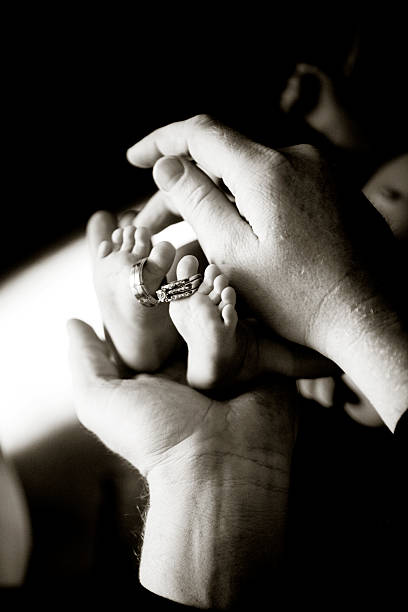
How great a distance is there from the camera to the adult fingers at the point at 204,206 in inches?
23.8

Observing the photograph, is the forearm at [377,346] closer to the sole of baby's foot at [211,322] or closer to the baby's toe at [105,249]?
the sole of baby's foot at [211,322]

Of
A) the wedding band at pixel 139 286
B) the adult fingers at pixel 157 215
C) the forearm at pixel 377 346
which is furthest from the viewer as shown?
the adult fingers at pixel 157 215

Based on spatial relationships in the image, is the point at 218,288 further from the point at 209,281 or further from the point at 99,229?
the point at 99,229

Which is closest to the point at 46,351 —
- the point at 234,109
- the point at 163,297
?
the point at 163,297

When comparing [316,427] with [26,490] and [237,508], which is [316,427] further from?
[26,490]

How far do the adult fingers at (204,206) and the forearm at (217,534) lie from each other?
0.27 meters

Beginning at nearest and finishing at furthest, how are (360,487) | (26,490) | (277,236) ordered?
1. (277,236)
2. (360,487)
3. (26,490)

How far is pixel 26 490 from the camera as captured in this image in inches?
43.1

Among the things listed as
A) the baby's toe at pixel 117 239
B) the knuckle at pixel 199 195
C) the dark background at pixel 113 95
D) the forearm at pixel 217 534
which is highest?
the dark background at pixel 113 95

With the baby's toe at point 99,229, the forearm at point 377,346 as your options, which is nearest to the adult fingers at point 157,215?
the baby's toe at point 99,229

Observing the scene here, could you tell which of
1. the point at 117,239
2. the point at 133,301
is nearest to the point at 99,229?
the point at 117,239

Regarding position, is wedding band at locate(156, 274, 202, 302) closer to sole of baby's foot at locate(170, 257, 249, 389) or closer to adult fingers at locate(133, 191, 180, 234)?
sole of baby's foot at locate(170, 257, 249, 389)

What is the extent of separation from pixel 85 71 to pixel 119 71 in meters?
0.07

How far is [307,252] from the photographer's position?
0.56 m
